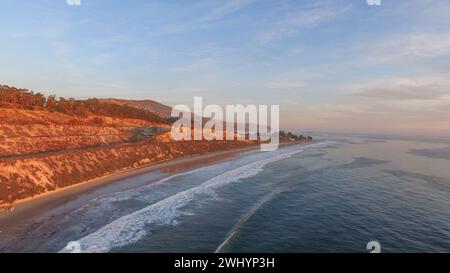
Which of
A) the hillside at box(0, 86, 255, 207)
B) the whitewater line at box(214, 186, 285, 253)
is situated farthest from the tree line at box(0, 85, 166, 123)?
the whitewater line at box(214, 186, 285, 253)

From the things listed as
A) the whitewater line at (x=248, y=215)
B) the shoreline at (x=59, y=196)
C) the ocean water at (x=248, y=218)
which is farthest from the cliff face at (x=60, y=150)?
the whitewater line at (x=248, y=215)

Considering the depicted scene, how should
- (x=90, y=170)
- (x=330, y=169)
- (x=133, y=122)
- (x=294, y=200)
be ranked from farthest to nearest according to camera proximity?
(x=133, y=122) < (x=330, y=169) < (x=90, y=170) < (x=294, y=200)

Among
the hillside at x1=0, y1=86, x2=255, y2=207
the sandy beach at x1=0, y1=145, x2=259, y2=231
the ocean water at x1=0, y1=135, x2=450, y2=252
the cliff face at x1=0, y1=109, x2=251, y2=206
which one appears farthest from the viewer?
the hillside at x1=0, y1=86, x2=255, y2=207

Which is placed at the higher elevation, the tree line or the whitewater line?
the tree line

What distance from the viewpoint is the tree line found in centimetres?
5609

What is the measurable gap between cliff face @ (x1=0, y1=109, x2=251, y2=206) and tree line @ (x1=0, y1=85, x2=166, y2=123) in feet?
11.5

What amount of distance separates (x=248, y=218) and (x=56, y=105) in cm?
5617

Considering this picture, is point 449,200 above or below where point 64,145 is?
below

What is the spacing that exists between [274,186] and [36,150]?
94.0 ft

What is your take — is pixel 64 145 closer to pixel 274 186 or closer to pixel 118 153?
pixel 118 153

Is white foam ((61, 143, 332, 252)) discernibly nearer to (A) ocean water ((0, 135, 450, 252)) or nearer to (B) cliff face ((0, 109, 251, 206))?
(A) ocean water ((0, 135, 450, 252))

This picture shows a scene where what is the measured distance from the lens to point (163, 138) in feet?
214
